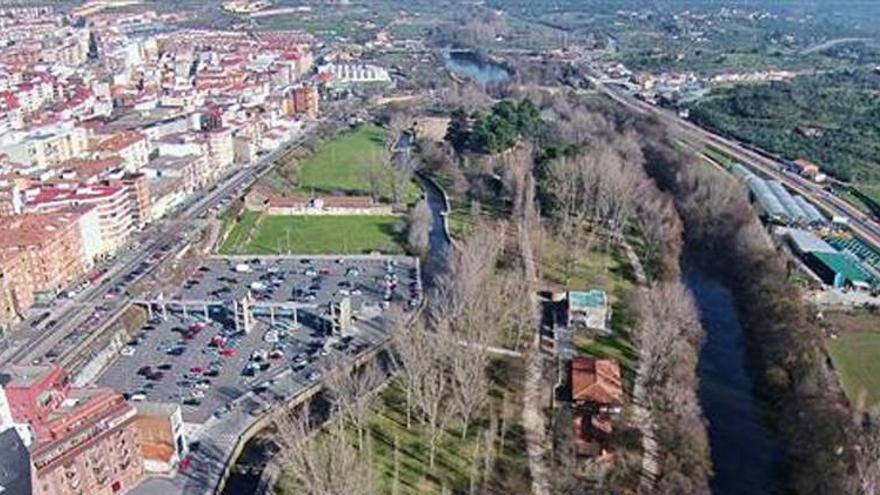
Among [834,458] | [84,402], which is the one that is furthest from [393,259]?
[834,458]

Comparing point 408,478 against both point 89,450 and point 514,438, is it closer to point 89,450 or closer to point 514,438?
point 514,438

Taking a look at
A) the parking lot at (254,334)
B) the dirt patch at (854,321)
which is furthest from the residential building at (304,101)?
the dirt patch at (854,321)

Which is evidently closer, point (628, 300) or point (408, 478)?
point (408, 478)

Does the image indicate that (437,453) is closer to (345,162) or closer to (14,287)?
(14,287)

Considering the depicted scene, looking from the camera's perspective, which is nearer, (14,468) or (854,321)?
(14,468)

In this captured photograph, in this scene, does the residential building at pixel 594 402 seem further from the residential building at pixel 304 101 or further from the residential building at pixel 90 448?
the residential building at pixel 304 101

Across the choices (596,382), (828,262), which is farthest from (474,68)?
(596,382)
